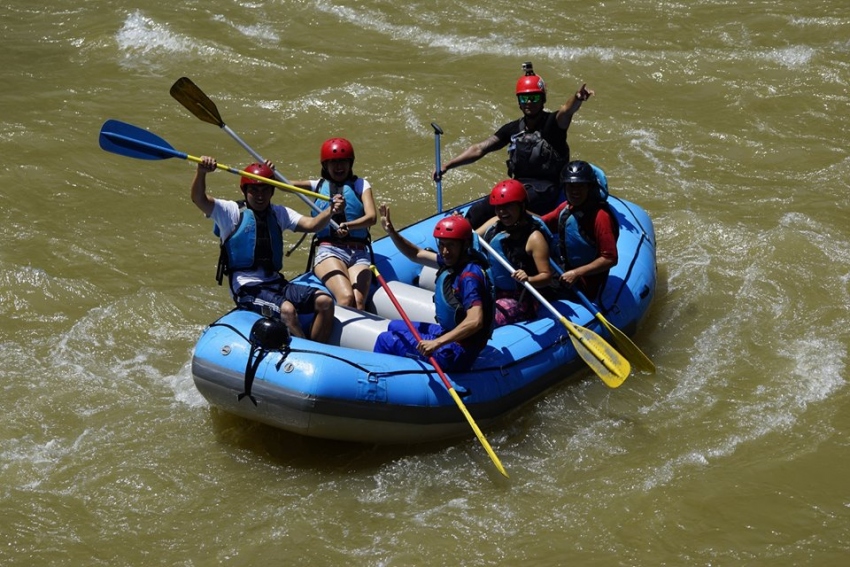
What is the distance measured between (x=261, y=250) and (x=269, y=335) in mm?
811

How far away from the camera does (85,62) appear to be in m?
12.4

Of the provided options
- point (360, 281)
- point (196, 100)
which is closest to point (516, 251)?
point (360, 281)

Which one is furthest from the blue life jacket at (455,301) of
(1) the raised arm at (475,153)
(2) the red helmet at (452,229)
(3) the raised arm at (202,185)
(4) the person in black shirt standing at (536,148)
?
(1) the raised arm at (475,153)

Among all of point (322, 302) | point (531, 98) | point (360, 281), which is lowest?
point (360, 281)

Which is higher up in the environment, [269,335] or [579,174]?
[579,174]

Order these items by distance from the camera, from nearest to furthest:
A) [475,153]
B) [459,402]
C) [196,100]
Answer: [459,402], [196,100], [475,153]

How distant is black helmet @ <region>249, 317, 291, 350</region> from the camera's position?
6328 millimetres

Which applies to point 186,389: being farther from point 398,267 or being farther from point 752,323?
point 752,323

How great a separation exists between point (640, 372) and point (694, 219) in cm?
246

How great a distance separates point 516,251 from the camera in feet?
23.4

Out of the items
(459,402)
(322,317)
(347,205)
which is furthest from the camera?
(347,205)

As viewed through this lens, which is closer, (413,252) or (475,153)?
(413,252)

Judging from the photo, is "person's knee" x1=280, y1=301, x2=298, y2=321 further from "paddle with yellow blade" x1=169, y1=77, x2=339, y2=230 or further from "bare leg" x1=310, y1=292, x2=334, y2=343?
"paddle with yellow blade" x1=169, y1=77, x2=339, y2=230

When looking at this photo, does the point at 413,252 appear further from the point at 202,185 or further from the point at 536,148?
the point at 536,148
